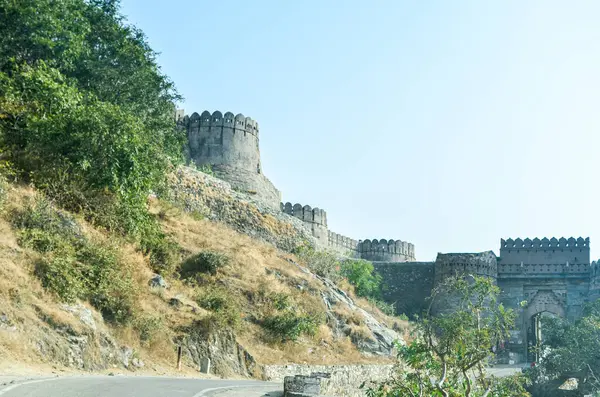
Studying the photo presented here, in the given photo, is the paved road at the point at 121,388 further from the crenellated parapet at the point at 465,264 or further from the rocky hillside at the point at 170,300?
the crenellated parapet at the point at 465,264

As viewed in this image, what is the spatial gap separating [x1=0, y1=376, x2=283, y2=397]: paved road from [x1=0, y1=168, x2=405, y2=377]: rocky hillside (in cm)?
141

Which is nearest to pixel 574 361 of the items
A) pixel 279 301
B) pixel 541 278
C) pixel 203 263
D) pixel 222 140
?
pixel 279 301

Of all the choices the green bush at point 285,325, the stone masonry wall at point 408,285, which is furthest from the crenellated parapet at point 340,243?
the green bush at point 285,325

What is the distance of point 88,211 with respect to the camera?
15.6 metres

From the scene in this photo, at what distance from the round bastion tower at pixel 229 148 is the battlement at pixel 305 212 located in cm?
168

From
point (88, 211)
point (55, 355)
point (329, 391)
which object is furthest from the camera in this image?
point (88, 211)

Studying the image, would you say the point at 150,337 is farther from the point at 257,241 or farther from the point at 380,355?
the point at 257,241

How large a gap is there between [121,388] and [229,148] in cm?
2740

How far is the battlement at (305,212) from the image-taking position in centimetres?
3862

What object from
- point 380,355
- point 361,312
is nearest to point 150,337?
point 380,355

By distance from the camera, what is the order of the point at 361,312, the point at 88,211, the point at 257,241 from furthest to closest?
the point at 257,241, the point at 361,312, the point at 88,211

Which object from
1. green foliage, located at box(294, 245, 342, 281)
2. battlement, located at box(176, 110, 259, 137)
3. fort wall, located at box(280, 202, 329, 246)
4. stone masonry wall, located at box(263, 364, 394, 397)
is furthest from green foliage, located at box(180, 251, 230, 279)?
fort wall, located at box(280, 202, 329, 246)

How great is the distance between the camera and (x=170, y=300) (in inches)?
609

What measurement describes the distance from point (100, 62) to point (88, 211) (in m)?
6.70
